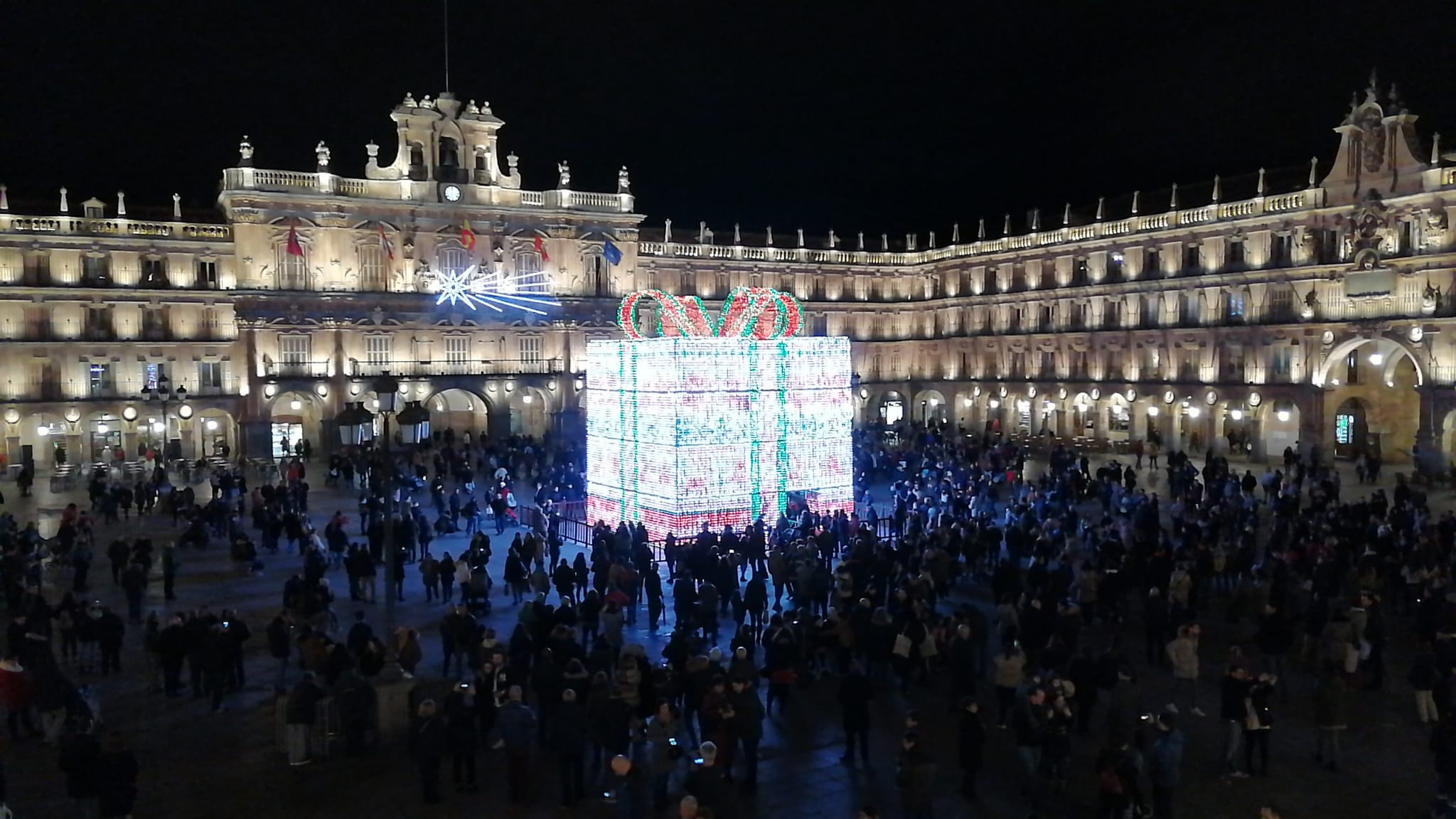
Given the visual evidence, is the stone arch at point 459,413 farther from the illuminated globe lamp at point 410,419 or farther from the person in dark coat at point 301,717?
the person in dark coat at point 301,717

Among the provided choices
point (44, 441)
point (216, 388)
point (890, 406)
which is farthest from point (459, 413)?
point (890, 406)

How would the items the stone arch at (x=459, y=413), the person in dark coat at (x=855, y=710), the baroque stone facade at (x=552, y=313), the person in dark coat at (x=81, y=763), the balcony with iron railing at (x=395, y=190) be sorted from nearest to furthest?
the person in dark coat at (x=81, y=763), the person in dark coat at (x=855, y=710), the baroque stone facade at (x=552, y=313), the balcony with iron railing at (x=395, y=190), the stone arch at (x=459, y=413)

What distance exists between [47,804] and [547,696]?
5292 millimetres

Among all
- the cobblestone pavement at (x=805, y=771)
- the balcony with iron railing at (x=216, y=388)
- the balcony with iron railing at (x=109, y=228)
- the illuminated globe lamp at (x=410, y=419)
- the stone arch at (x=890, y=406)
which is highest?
the balcony with iron railing at (x=109, y=228)

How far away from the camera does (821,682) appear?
14867 millimetres

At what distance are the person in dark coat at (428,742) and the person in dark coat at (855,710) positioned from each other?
4.32 metres

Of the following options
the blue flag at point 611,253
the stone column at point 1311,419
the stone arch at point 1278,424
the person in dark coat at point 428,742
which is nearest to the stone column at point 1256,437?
the stone arch at point 1278,424

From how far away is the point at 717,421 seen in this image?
2395 cm

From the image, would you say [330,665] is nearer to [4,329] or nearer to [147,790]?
[147,790]

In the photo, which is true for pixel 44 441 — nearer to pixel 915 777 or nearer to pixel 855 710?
pixel 855 710

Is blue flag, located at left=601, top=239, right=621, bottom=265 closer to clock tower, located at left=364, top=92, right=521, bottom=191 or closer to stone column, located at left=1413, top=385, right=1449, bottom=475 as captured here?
clock tower, located at left=364, top=92, right=521, bottom=191

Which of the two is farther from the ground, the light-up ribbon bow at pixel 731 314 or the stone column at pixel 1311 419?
the light-up ribbon bow at pixel 731 314

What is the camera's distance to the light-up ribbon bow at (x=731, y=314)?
25609 mm

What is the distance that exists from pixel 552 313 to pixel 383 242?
27.5 ft
